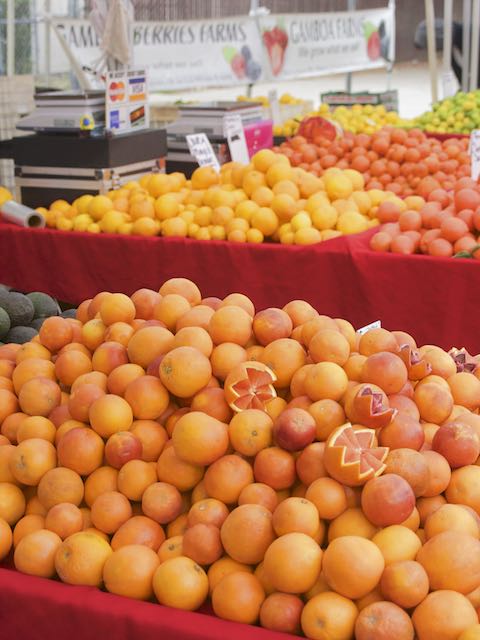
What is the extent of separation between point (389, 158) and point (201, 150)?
3.79ft

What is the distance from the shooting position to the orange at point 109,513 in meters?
1.41

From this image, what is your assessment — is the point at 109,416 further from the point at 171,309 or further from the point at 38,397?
the point at 171,309

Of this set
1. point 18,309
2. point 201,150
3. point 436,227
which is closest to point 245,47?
point 201,150

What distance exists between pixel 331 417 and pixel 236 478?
0.64ft

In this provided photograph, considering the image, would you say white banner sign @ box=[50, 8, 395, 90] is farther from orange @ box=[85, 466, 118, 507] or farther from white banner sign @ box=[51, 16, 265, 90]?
orange @ box=[85, 466, 118, 507]

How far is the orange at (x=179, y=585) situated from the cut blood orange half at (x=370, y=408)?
371 millimetres

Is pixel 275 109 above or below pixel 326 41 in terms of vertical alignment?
below

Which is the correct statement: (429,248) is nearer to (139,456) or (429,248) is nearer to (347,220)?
(347,220)

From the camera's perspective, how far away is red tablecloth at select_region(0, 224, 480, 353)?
325 centimetres

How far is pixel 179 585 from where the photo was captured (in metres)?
1.25

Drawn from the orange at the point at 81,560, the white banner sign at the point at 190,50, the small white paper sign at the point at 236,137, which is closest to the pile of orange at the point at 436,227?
the small white paper sign at the point at 236,137

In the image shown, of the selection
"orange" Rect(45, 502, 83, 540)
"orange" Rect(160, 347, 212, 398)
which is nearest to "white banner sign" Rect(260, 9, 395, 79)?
"orange" Rect(160, 347, 212, 398)

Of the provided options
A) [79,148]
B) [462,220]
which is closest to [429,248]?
[462,220]

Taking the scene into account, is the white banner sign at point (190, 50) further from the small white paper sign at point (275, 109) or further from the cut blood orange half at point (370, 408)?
the cut blood orange half at point (370, 408)
